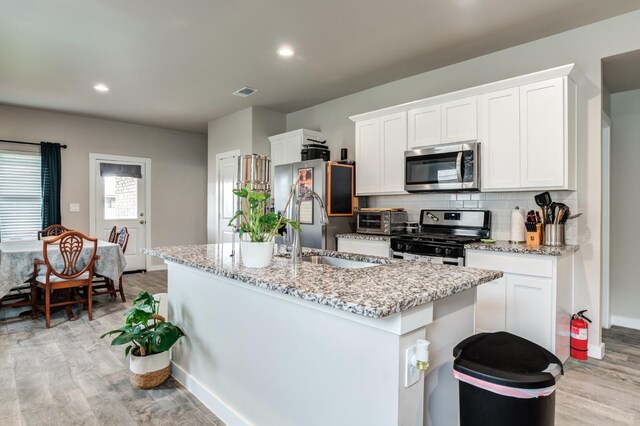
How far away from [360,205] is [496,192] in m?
1.62

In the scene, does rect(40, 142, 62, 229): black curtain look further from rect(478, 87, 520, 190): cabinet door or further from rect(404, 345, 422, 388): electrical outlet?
rect(404, 345, 422, 388): electrical outlet

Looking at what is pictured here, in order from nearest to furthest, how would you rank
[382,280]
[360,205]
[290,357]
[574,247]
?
1. [382,280]
2. [290,357]
3. [574,247]
4. [360,205]

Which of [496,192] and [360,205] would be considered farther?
[360,205]

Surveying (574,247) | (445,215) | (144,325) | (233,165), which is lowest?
(144,325)

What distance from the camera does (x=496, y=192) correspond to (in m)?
3.41

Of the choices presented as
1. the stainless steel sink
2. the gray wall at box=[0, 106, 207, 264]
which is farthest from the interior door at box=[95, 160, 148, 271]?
the stainless steel sink

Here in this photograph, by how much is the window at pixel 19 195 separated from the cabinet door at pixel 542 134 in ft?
21.5

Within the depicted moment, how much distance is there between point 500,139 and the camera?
3.14 metres

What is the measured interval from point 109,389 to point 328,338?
72.6 inches

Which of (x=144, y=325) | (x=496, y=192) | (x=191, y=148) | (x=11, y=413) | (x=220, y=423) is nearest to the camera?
(x=220, y=423)

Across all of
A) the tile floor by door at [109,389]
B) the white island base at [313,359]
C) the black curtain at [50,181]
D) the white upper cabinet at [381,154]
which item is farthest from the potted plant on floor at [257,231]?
the black curtain at [50,181]

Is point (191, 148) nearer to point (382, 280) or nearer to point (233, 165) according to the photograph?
point (233, 165)

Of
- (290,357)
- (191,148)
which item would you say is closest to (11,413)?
(290,357)

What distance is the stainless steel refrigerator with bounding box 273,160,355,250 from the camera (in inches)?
162
